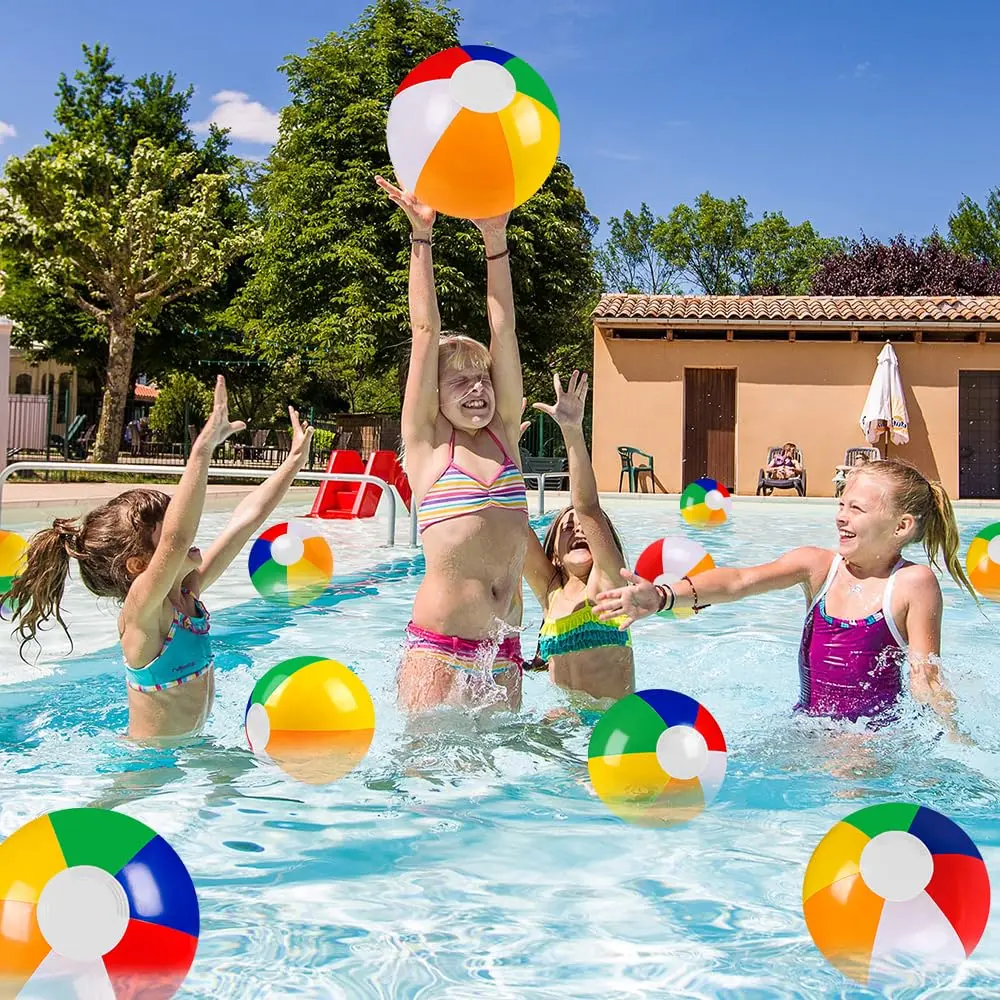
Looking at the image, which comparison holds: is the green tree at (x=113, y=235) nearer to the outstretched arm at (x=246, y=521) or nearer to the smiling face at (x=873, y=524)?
the outstretched arm at (x=246, y=521)

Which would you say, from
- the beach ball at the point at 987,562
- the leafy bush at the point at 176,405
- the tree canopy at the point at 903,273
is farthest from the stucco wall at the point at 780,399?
the leafy bush at the point at 176,405

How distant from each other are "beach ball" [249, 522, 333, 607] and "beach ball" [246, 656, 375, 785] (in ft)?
8.14

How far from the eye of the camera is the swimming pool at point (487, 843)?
2074 mm

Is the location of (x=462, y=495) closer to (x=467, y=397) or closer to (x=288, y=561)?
(x=467, y=397)

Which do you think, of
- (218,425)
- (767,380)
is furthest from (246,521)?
(767,380)

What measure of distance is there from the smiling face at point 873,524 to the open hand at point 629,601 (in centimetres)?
83

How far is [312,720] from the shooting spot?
2.87 meters

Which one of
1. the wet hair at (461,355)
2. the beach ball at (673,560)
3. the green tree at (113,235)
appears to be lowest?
the beach ball at (673,560)

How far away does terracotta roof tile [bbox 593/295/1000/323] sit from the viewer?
18.5 meters

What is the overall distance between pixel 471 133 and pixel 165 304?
22492 millimetres

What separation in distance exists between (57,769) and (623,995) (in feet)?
6.95

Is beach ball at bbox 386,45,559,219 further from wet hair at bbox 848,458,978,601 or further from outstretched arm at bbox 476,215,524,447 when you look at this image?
wet hair at bbox 848,458,978,601

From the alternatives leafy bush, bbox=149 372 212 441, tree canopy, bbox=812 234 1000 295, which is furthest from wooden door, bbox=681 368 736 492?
leafy bush, bbox=149 372 212 441

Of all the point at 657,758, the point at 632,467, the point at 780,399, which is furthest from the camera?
the point at 780,399
